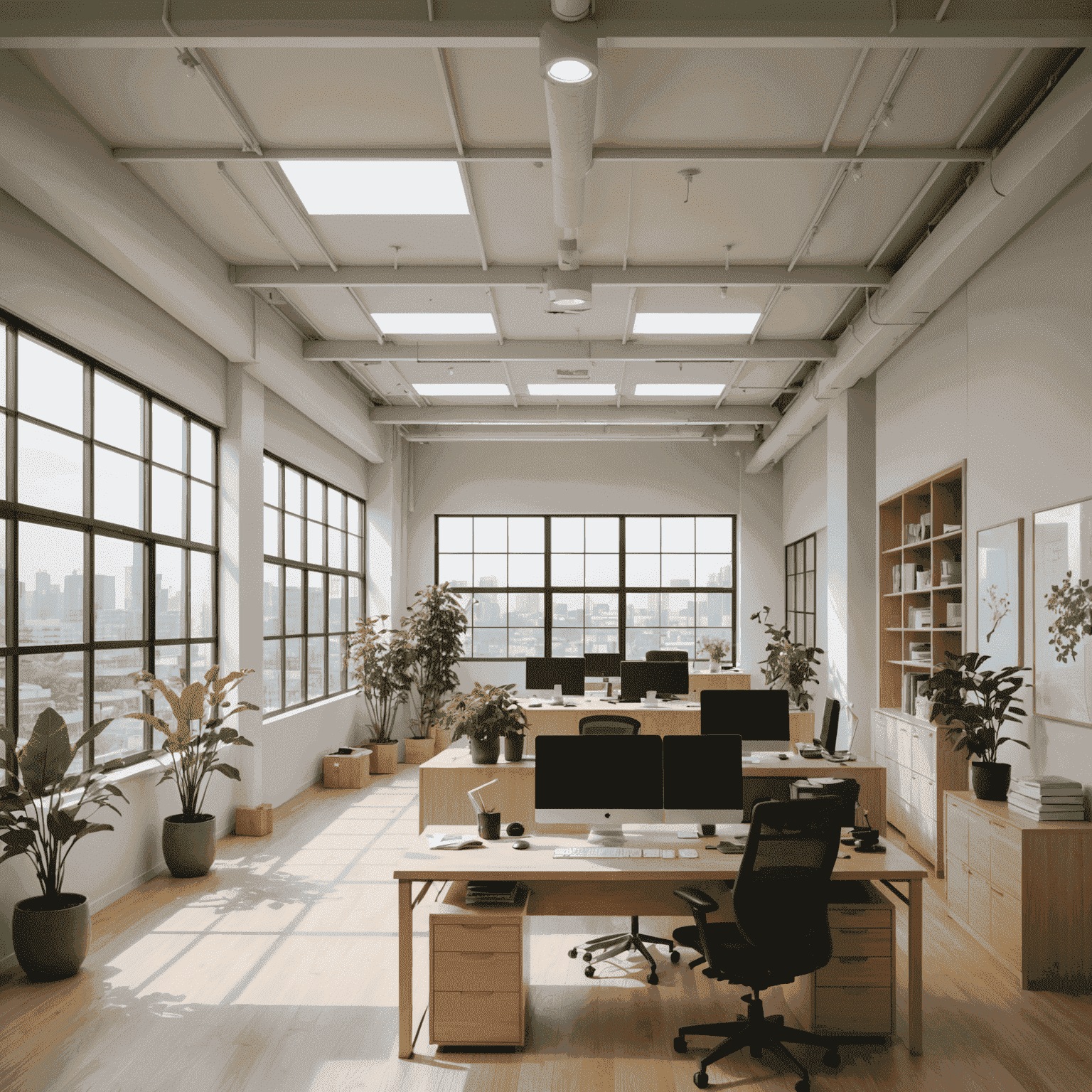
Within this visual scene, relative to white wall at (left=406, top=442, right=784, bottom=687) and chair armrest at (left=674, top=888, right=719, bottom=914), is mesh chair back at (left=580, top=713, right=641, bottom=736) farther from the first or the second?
white wall at (left=406, top=442, right=784, bottom=687)

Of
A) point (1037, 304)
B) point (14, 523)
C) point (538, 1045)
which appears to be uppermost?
point (1037, 304)

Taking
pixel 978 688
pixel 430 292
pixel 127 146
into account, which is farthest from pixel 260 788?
pixel 978 688

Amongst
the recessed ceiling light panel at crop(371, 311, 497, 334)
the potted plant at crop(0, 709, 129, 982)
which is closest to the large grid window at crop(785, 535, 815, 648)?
the recessed ceiling light panel at crop(371, 311, 497, 334)

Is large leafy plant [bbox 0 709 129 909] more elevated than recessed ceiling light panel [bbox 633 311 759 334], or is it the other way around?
recessed ceiling light panel [bbox 633 311 759 334]

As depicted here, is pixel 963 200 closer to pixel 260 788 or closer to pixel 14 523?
pixel 14 523

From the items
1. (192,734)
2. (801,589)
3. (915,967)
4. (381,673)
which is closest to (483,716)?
(192,734)

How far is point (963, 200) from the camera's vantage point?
536 centimetres

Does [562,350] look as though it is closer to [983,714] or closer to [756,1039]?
[983,714]

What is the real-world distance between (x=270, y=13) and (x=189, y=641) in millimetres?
4845

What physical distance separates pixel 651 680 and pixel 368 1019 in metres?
5.44

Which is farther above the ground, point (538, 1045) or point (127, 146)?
point (127, 146)

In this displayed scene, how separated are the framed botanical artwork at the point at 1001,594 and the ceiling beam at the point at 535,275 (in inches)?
85.9

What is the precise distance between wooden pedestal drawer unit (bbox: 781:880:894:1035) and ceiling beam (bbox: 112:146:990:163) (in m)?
3.75

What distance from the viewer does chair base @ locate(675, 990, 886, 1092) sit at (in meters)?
3.64
